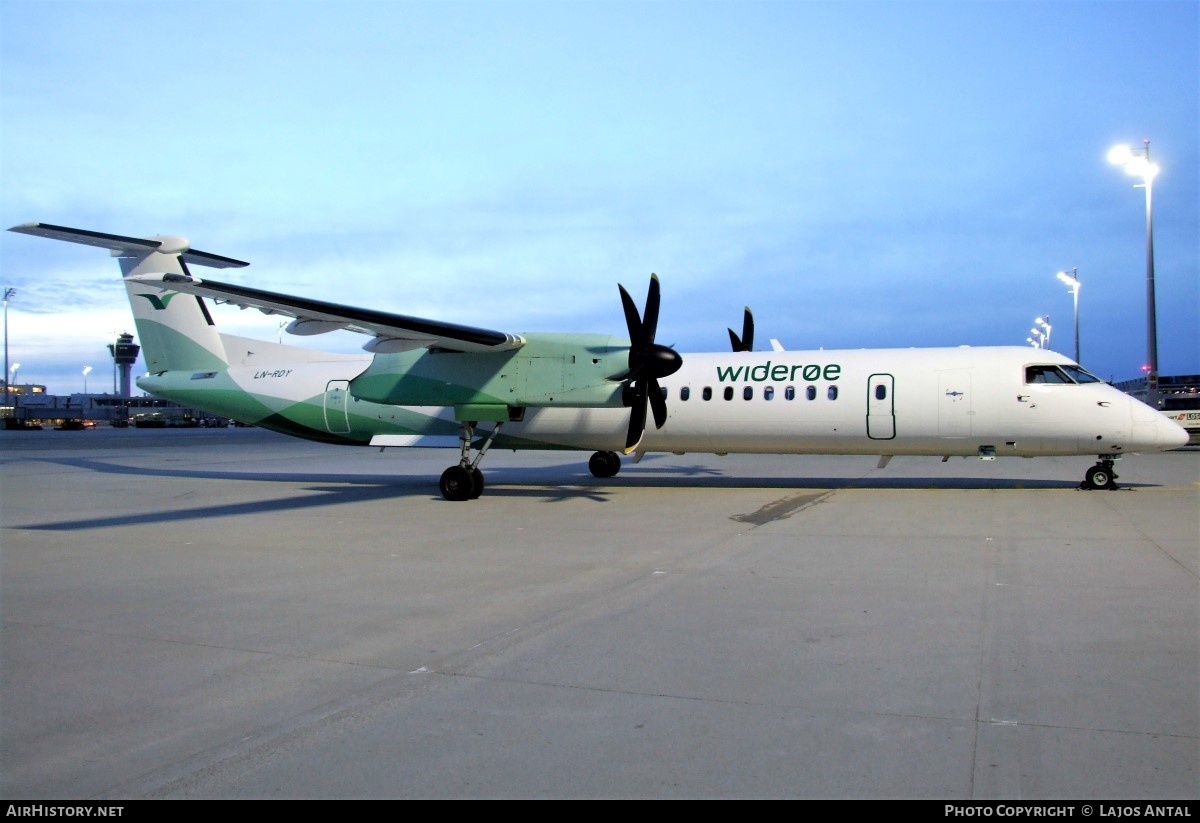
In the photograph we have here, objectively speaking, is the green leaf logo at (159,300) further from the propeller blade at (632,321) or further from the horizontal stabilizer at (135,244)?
the propeller blade at (632,321)

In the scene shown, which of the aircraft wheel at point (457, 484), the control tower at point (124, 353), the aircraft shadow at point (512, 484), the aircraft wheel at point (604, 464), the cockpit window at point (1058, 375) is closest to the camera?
Answer: the aircraft shadow at point (512, 484)

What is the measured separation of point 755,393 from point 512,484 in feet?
18.8

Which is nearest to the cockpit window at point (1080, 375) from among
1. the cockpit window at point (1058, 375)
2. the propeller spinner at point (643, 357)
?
the cockpit window at point (1058, 375)

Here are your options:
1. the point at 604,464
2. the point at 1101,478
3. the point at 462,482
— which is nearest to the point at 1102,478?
the point at 1101,478

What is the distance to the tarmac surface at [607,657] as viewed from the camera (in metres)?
3.73

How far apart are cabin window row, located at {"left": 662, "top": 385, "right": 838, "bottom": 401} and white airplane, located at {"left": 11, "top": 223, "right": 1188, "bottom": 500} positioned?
3 centimetres

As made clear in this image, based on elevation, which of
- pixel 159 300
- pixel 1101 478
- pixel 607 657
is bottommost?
pixel 607 657

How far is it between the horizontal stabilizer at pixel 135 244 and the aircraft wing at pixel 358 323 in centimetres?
138

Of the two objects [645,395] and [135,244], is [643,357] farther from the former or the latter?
[135,244]

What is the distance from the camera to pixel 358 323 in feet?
46.9

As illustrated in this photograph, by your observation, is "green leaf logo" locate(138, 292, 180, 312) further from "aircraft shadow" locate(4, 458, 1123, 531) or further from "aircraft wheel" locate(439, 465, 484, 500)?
"aircraft wheel" locate(439, 465, 484, 500)

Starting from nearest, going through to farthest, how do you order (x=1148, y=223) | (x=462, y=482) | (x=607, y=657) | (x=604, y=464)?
(x=607, y=657), (x=462, y=482), (x=604, y=464), (x=1148, y=223)

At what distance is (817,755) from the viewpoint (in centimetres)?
386

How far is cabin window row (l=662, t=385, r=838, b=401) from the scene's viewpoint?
16.2 meters
